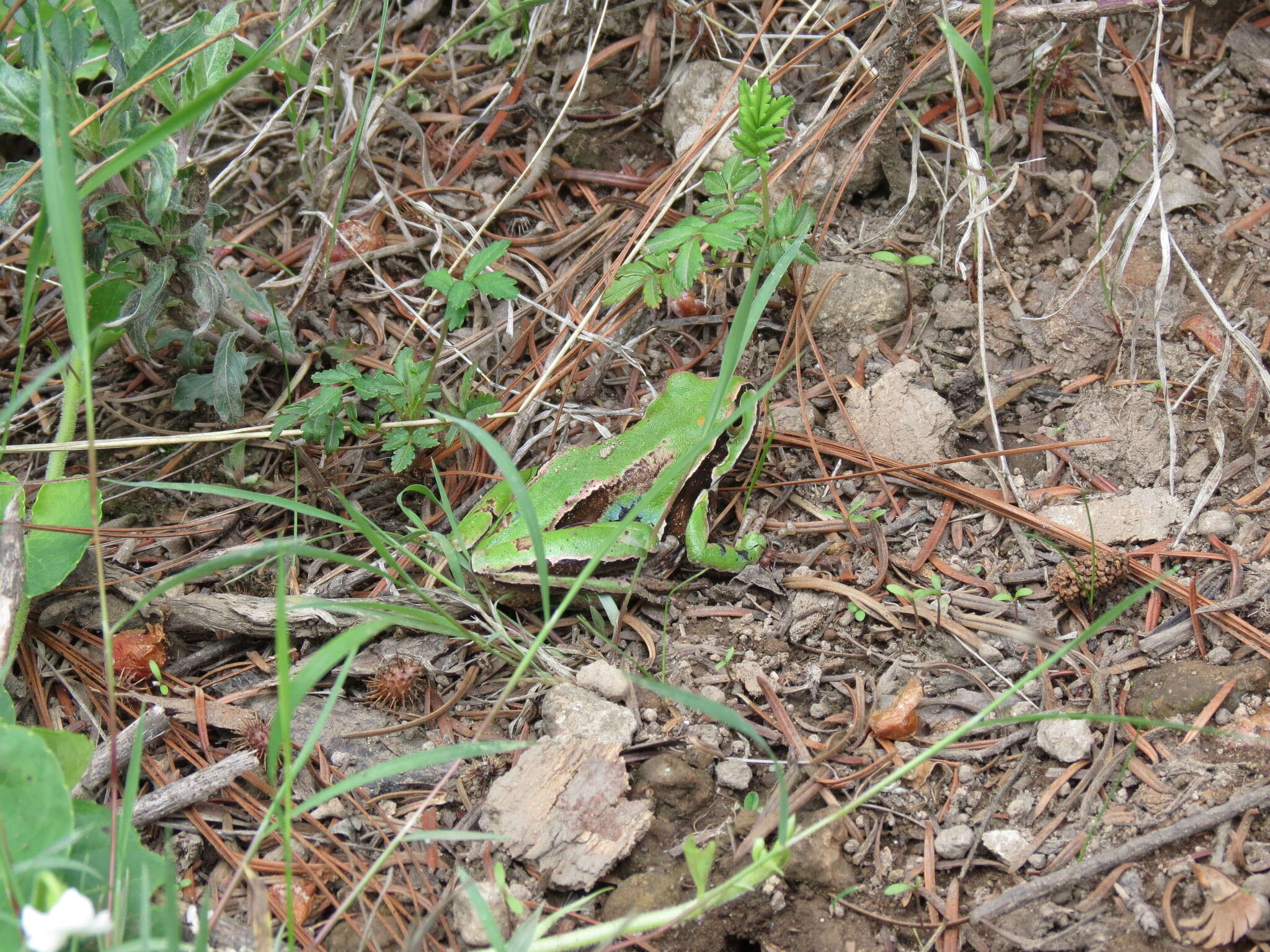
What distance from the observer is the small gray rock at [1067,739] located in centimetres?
271

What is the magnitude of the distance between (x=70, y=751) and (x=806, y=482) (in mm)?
2555

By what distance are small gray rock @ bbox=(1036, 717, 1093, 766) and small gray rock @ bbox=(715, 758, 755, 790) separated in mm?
880

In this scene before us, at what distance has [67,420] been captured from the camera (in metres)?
3.41

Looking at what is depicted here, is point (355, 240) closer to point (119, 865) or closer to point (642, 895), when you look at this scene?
point (119, 865)

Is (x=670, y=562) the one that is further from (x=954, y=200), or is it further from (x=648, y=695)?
(x=954, y=200)

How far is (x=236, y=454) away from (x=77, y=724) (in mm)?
1136

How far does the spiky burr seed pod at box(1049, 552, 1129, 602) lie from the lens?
306 centimetres

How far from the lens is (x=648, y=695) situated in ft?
10.1

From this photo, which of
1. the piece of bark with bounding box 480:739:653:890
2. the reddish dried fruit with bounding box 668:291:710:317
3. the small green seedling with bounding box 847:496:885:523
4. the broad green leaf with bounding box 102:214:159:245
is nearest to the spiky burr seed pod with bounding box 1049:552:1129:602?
the small green seedling with bounding box 847:496:885:523

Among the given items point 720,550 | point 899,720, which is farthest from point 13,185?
point 899,720

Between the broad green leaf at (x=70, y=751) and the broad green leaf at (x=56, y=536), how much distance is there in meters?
0.69

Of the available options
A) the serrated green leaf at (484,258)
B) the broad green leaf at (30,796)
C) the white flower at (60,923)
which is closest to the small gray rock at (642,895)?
the white flower at (60,923)

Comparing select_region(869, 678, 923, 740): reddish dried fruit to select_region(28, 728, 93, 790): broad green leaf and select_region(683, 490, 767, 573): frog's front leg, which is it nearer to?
select_region(683, 490, 767, 573): frog's front leg

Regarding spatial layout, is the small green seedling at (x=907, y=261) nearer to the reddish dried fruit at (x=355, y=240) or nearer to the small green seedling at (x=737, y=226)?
the small green seedling at (x=737, y=226)
